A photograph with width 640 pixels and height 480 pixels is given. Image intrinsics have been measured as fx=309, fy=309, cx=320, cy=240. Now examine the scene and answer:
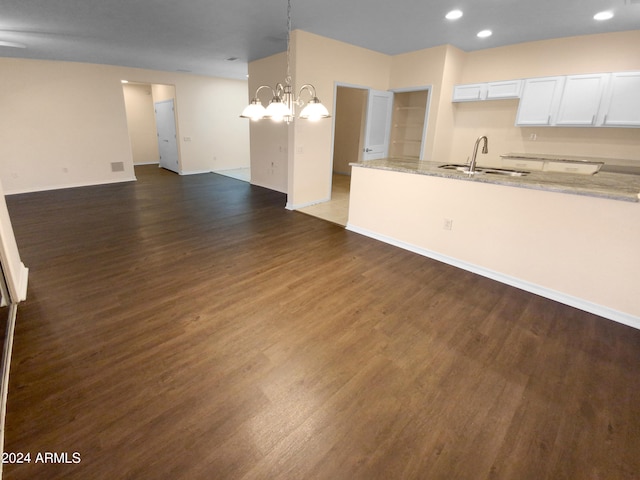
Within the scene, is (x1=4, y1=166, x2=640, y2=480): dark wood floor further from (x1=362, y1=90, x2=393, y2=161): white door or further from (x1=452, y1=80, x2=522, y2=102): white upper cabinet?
(x1=452, y1=80, x2=522, y2=102): white upper cabinet

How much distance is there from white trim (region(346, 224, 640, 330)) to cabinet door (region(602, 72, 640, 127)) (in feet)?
10.5

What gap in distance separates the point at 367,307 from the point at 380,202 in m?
1.78

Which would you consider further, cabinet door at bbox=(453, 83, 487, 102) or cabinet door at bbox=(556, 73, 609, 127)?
cabinet door at bbox=(453, 83, 487, 102)

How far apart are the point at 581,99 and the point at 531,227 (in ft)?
10.2

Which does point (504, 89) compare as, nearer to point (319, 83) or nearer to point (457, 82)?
point (457, 82)

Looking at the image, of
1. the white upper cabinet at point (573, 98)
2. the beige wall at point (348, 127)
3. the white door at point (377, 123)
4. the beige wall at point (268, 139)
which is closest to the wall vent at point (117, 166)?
the beige wall at point (268, 139)

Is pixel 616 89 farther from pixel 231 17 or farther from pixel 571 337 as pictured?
pixel 231 17

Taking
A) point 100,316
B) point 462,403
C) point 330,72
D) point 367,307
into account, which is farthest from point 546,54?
point 100,316

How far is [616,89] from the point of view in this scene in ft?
13.8

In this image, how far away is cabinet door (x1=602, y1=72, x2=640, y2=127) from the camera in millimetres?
4086

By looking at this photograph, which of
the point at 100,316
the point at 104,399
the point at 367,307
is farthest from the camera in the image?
the point at 367,307

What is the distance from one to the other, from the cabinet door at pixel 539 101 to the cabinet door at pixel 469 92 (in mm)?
605

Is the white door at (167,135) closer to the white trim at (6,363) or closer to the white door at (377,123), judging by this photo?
the white door at (377,123)

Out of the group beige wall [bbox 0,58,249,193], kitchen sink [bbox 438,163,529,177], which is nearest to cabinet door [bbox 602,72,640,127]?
kitchen sink [bbox 438,163,529,177]
